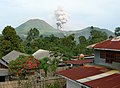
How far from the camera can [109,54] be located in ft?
46.9

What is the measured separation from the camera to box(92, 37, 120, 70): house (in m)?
13.4

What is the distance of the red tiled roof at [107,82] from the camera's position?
1007 centimetres

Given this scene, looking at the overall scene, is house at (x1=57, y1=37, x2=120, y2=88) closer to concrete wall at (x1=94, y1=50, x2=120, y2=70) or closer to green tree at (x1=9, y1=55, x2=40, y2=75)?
concrete wall at (x1=94, y1=50, x2=120, y2=70)

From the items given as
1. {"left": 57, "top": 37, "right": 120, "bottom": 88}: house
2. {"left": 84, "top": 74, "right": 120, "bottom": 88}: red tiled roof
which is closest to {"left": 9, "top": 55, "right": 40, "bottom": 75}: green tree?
{"left": 57, "top": 37, "right": 120, "bottom": 88}: house

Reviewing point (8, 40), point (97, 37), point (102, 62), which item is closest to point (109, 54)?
point (102, 62)

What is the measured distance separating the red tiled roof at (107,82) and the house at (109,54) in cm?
185

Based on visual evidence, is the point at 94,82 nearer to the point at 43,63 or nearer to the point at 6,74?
the point at 43,63

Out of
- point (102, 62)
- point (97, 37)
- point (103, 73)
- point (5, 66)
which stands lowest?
point (5, 66)

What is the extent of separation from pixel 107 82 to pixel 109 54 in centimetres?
396

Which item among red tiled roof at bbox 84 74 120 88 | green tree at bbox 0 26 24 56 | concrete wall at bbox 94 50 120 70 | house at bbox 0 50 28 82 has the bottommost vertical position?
house at bbox 0 50 28 82

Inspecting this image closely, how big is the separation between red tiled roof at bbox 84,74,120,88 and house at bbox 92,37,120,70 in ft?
6.08

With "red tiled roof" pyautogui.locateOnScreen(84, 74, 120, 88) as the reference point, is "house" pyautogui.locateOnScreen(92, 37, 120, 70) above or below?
above

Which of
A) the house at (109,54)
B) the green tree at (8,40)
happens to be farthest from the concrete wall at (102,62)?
the green tree at (8,40)

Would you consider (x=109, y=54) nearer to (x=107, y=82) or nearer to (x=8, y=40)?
(x=107, y=82)
